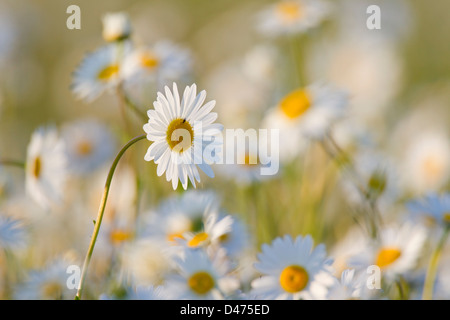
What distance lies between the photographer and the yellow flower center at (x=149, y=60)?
107 centimetres

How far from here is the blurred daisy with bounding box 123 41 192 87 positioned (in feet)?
3.34

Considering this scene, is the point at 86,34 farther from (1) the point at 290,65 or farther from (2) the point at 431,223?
(2) the point at 431,223

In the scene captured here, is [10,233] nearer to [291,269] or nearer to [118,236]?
[118,236]

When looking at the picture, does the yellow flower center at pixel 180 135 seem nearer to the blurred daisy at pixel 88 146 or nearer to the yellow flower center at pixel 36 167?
the yellow flower center at pixel 36 167

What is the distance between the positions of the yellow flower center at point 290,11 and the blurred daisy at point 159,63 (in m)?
0.39

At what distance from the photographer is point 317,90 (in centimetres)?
112

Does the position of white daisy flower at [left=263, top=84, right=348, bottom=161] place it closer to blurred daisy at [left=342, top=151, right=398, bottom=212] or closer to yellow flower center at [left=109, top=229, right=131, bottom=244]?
blurred daisy at [left=342, top=151, right=398, bottom=212]

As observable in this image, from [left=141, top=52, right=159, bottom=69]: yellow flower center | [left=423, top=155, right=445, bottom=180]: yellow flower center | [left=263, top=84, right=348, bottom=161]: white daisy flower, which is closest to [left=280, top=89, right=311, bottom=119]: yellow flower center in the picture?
[left=263, top=84, right=348, bottom=161]: white daisy flower

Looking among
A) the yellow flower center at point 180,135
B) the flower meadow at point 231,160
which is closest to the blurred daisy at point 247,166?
the flower meadow at point 231,160

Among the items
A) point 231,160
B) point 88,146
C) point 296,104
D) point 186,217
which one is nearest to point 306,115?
point 296,104

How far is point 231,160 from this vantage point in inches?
41.9

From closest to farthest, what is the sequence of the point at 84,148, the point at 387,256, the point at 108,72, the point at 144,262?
1. the point at 387,256
2. the point at 144,262
3. the point at 108,72
4. the point at 84,148

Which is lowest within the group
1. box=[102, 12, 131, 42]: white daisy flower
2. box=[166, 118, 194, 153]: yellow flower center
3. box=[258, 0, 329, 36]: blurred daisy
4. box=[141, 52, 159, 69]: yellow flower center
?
box=[166, 118, 194, 153]: yellow flower center

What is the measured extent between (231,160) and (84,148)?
41 cm
